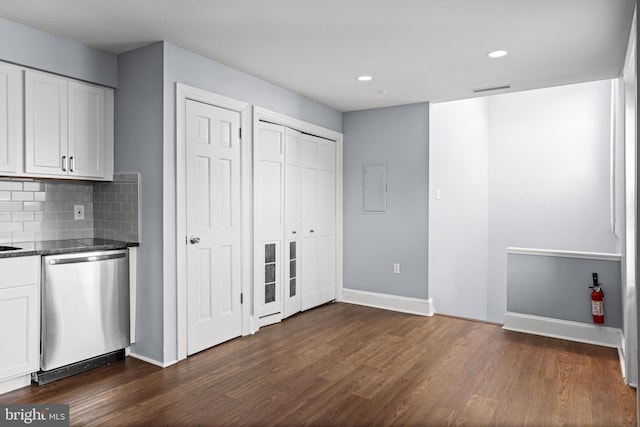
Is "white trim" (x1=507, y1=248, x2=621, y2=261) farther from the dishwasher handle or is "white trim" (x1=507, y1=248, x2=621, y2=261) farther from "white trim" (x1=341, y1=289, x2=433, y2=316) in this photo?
the dishwasher handle

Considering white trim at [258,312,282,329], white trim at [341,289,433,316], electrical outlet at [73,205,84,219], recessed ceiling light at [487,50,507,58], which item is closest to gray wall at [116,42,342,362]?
electrical outlet at [73,205,84,219]

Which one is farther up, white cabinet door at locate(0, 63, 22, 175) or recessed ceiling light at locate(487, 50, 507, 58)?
recessed ceiling light at locate(487, 50, 507, 58)

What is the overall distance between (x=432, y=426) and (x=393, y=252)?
269cm

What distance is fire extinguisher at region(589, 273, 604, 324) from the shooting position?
3574mm

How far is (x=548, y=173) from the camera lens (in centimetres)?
604

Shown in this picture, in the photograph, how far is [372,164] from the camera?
16.5ft

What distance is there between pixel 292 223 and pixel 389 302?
4.88 feet

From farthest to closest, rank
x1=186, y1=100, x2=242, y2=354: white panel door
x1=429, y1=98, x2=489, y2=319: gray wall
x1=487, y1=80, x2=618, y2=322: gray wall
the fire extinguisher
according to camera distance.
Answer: x1=487, y1=80, x2=618, y2=322: gray wall, x1=429, y1=98, x2=489, y2=319: gray wall, the fire extinguisher, x1=186, y1=100, x2=242, y2=354: white panel door

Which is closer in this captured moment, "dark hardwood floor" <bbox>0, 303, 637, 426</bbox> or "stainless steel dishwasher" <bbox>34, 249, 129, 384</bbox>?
"dark hardwood floor" <bbox>0, 303, 637, 426</bbox>

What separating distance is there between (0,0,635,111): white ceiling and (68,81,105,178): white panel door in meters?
0.37

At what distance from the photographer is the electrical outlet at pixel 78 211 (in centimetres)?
346

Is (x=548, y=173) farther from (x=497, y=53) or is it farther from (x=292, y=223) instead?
(x=292, y=223)

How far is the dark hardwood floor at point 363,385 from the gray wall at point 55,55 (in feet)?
7.05

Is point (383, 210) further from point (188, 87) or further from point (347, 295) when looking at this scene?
point (188, 87)
